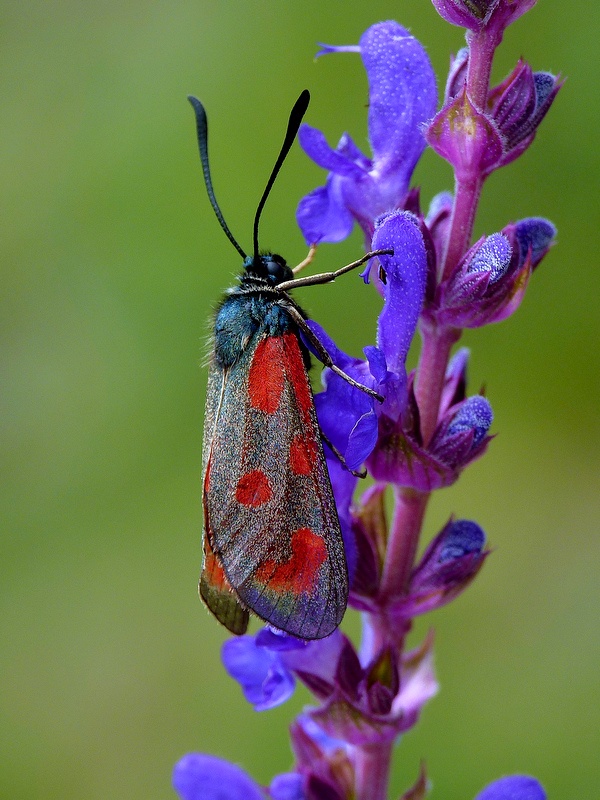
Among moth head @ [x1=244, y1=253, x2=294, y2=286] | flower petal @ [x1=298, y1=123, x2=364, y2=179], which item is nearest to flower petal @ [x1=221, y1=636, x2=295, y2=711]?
moth head @ [x1=244, y1=253, x2=294, y2=286]

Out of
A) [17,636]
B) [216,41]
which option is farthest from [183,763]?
[216,41]

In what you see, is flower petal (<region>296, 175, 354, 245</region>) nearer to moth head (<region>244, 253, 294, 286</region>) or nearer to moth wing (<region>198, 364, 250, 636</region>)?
moth head (<region>244, 253, 294, 286</region>)

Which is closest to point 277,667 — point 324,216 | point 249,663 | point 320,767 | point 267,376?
point 249,663

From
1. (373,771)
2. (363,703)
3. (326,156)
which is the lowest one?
(373,771)

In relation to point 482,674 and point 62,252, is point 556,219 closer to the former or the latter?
point 482,674

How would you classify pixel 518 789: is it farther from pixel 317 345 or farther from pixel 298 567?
pixel 317 345

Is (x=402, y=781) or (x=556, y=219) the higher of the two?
(x=556, y=219)
